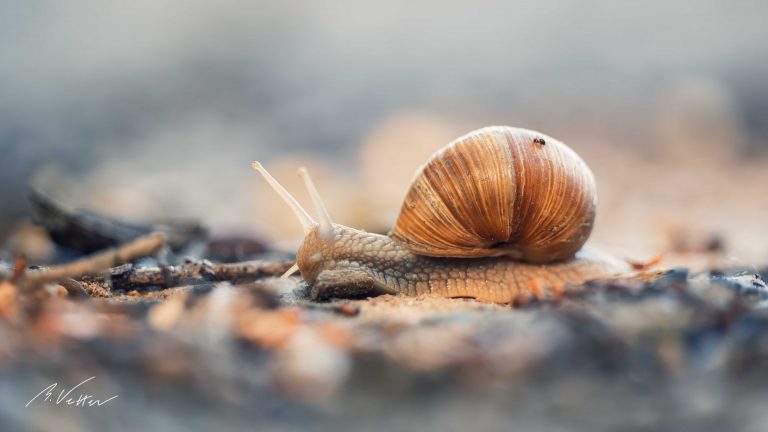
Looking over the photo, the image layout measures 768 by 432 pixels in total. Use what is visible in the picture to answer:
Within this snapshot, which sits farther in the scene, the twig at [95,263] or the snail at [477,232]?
the snail at [477,232]

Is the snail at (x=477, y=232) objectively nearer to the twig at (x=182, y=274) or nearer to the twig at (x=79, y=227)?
the twig at (x=182, y=274)

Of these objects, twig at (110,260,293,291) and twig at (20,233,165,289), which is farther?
twig at (110,260,293,291)

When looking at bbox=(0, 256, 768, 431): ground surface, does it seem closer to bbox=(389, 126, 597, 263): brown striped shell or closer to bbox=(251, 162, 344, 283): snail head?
bbox=(389, 126, 597, 263): brown striped shell

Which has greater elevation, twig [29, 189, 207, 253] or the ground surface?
the ground surface

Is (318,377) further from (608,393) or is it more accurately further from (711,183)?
(711,183)
